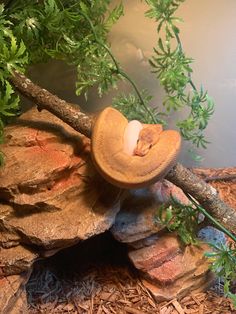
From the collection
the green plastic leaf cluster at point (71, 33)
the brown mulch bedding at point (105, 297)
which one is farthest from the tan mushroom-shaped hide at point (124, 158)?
the brown mulch bedding at point (105, 297)

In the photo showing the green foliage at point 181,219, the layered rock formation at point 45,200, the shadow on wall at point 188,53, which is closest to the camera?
the layered rock formation at point 45,200

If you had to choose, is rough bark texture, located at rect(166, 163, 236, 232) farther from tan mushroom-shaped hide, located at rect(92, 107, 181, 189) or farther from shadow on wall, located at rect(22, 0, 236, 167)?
shadow on wall, located at rect(22, 0, 236, 167)

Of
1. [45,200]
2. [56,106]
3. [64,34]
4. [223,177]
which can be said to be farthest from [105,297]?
[64,34]

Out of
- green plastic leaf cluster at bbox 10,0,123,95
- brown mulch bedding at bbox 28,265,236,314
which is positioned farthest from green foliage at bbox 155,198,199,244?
green plastic leaf cluster at bbox 10,0,123,95

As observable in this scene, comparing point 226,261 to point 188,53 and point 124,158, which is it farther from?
point 188,53

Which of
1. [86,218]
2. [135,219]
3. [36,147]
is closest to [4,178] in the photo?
[36,147]

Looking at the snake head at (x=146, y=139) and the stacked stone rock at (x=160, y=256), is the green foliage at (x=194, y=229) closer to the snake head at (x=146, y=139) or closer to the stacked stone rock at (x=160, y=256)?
the stacked stone rock at (x=160, y=256)

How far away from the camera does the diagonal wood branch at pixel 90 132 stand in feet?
6.64

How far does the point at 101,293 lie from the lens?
7.66 feet

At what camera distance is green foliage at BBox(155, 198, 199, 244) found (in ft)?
7.13

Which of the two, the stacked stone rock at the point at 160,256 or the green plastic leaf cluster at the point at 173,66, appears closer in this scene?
the green plastic leaf cluster at the point at 173,66

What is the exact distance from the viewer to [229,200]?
287 cm

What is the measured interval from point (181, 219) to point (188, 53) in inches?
42.0

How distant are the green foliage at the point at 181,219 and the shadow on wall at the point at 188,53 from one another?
823 mm
